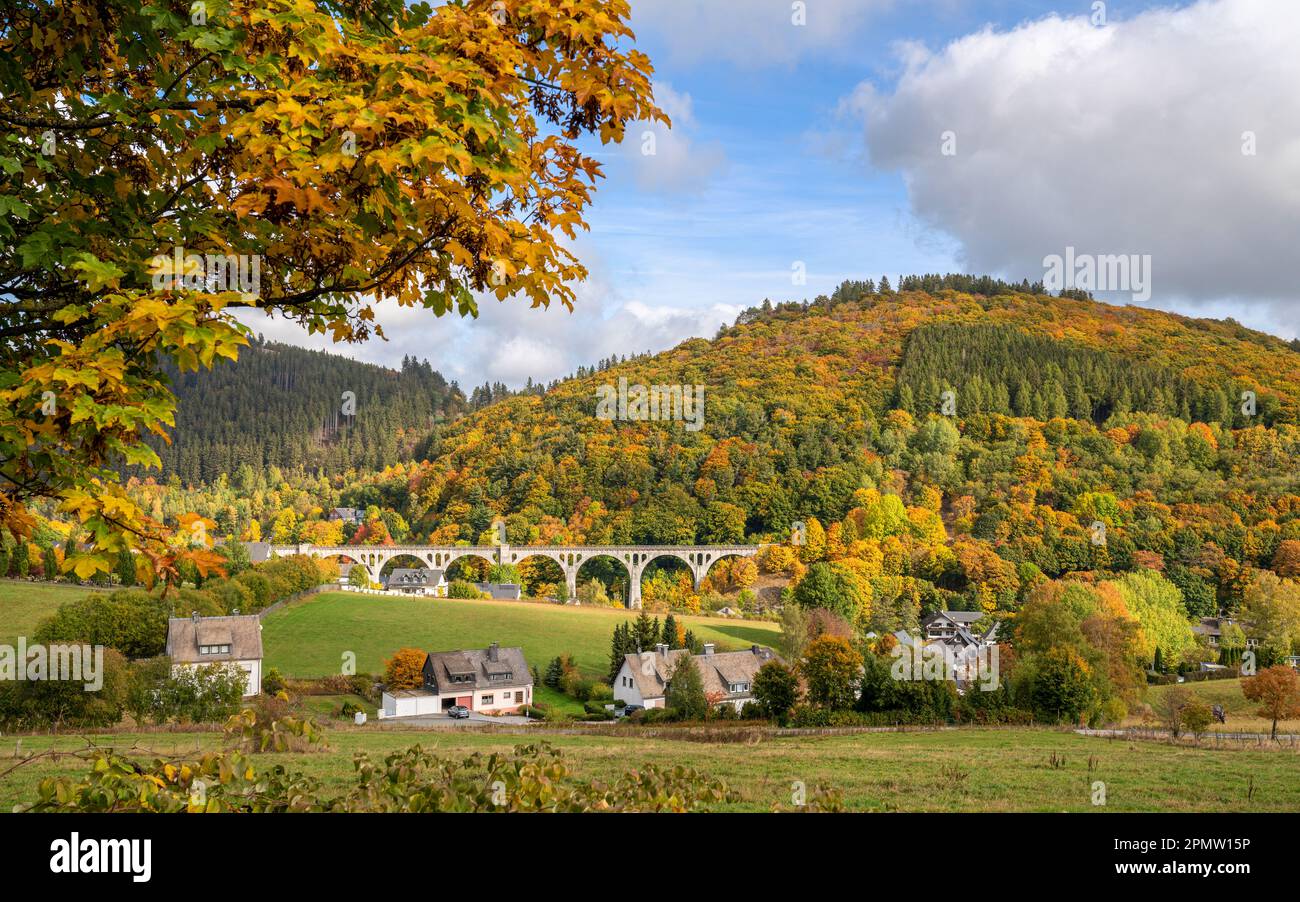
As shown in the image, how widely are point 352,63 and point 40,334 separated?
9.03ft

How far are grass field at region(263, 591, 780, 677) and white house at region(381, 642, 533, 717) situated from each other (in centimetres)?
524

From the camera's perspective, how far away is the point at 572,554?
115m

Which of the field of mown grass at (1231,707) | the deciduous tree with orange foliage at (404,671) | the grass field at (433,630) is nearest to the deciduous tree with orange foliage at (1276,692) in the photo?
the field of mown grass at (1231,707)

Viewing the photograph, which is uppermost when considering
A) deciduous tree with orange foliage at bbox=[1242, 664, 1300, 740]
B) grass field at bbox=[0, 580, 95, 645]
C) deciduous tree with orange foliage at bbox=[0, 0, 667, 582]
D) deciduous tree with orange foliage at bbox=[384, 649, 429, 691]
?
deciduous tree with orange foliage at bbox=[0, 0, 667, 582]

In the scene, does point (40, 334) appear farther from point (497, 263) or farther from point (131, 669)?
point (131, 669)

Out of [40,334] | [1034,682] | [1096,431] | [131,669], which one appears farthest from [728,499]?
[40,334]

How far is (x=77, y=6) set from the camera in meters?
4.38

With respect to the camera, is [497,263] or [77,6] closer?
[497,263]

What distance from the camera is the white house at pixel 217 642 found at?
136 feet

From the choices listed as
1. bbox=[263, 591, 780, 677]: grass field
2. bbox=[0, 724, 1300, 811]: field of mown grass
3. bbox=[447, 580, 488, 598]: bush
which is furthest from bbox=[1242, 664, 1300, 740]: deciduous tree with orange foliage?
bbox=[447, 580, 488, 598]: bush

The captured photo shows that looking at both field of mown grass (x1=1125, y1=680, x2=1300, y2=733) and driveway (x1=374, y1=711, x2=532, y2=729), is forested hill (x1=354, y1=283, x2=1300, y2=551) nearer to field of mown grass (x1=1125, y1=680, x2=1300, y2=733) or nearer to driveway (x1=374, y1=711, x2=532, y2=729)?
field of mown grass (x1=1125, y1=680, x2=1300, y2=733)

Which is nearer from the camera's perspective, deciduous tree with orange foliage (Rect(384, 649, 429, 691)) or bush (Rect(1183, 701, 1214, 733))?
bush (Rect(1183, 701, 1214, 733))

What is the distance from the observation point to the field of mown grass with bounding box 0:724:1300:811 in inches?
706
